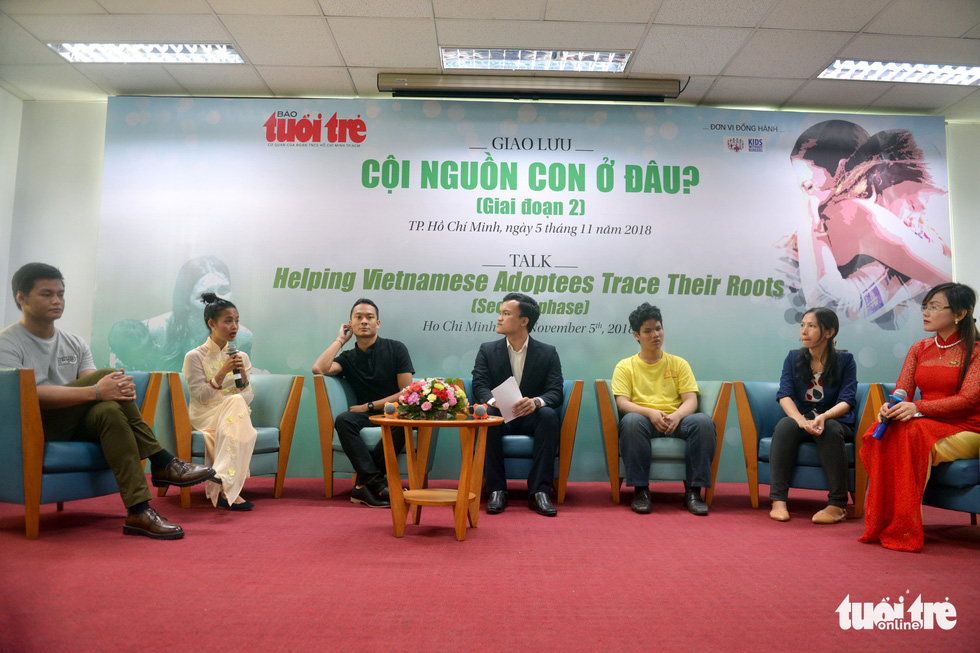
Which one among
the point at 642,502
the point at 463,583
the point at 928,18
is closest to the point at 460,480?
the point at 463,583

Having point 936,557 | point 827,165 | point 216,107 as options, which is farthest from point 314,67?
point 936,557

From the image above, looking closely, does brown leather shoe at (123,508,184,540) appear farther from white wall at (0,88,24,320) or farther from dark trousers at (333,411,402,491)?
white wall at (0,88,24,320)

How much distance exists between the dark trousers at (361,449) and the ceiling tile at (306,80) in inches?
103

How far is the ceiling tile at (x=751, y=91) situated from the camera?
188 inches

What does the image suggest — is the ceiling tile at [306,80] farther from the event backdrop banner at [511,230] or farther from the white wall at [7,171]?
the white wall at [7,171]

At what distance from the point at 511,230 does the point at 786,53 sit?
227cm

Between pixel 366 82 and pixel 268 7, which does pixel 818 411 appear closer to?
Result: pixel 366 82

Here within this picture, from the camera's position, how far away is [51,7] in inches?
157

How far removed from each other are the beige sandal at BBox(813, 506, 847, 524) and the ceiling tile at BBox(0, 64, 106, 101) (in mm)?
5780

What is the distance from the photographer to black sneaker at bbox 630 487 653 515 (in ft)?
11.7

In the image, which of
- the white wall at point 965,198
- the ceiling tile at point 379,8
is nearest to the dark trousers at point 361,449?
the ceiling tile at point 379,8

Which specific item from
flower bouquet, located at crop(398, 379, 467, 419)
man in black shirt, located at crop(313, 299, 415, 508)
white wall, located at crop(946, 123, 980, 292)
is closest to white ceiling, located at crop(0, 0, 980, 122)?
white wall, located at crop(946, 123, 980, 292)

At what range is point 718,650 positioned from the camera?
164 cm

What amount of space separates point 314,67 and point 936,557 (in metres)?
4.70
